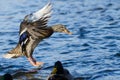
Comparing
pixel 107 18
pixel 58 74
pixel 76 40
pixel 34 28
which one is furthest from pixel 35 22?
pixel 107 18

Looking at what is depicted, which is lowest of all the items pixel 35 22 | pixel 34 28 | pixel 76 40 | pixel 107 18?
pixel 76 40

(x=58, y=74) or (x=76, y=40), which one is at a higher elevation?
(x=76, y=40)

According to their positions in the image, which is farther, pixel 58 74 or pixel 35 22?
pixel 35 22

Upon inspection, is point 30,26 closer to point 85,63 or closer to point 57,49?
point 85,63

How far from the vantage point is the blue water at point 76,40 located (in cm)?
1178

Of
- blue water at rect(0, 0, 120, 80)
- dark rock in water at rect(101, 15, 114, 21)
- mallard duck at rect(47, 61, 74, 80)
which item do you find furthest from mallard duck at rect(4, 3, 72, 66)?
dark rock in water at rect(101, 15, 114, 21)

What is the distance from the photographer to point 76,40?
1476 centimetres

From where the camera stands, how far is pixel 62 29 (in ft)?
37.6

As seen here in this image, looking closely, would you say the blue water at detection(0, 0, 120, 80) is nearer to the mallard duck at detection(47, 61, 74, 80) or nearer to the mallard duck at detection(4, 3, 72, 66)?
the mallard duck at detection(4, 3, 72, 66)

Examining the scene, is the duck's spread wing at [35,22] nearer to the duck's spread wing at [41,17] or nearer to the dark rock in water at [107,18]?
the duck's spread wing at [41,17]

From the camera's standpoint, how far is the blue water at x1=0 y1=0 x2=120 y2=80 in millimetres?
11781

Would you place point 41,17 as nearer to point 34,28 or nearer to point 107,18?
point 34,28

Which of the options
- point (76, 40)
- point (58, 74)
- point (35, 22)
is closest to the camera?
point (58, 74)

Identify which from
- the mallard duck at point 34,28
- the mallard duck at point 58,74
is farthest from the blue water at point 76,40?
the mallard duck at point 58,74
